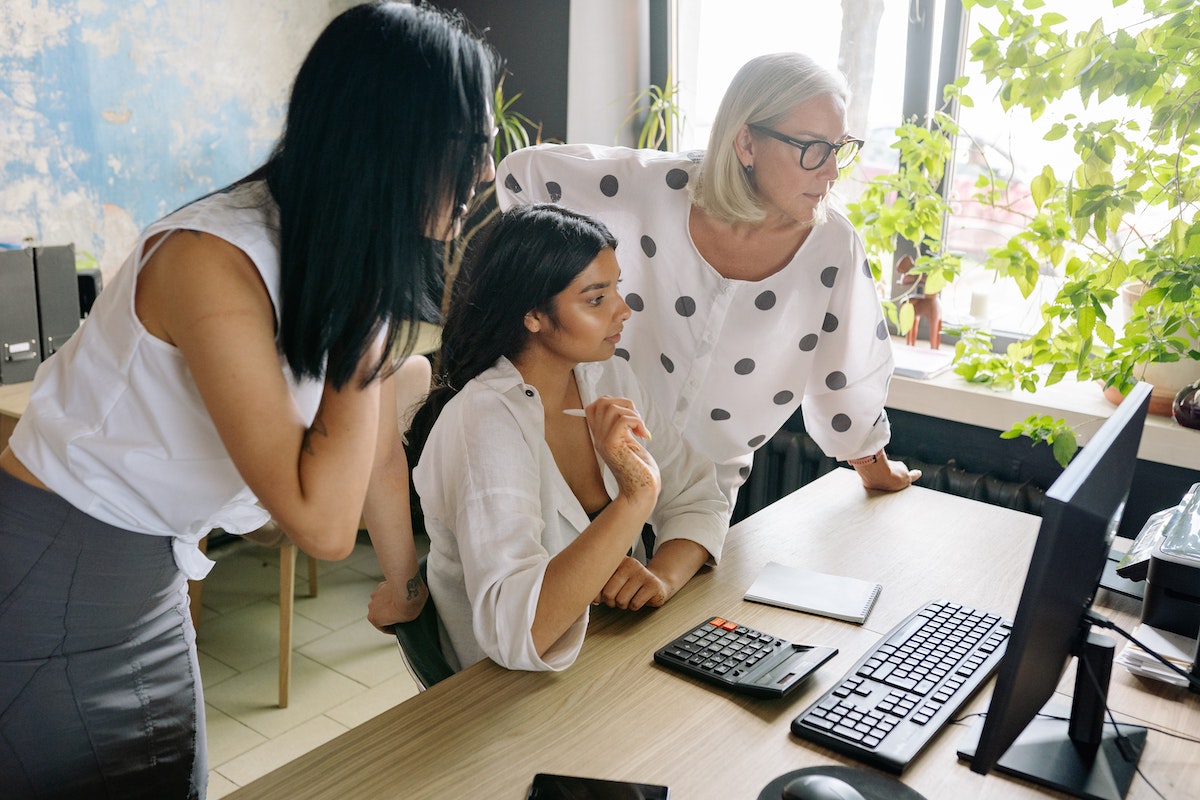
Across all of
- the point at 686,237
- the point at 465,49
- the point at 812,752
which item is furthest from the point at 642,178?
the point at 812,752

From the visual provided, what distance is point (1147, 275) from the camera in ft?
6.74

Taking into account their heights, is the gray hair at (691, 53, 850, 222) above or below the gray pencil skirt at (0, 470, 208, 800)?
above

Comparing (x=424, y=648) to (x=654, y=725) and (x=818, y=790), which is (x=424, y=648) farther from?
(x=818, y=790)

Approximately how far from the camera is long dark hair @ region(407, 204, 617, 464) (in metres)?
1.56

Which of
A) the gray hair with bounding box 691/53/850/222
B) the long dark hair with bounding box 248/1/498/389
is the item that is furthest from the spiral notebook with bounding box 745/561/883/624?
the long dark hair with bounding box 248/1/498/389

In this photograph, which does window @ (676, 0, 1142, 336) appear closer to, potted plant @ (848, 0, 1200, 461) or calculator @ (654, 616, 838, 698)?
potted plant @ (848, 0, 1200, 461)

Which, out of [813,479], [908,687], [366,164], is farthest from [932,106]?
[366,164]

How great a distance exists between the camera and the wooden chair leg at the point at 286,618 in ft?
8.66

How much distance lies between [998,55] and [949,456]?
1065 millimetres

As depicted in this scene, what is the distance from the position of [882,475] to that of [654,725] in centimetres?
100

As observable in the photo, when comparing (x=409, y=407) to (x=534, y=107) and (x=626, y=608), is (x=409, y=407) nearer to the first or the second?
(x=626, y=608)

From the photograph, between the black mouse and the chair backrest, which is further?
the chair backrest

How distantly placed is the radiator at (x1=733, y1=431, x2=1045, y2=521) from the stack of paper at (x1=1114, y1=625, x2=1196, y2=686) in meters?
1.04

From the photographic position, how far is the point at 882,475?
6.62 ft
